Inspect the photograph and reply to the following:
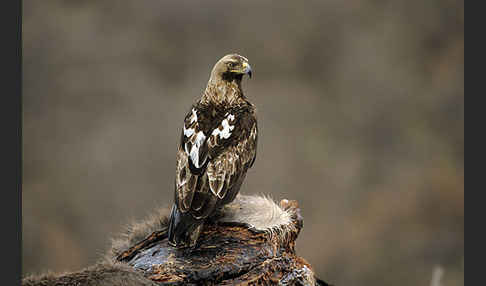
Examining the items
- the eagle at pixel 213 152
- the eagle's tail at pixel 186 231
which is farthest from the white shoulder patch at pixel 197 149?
the eagle's tail at pixel 186 231

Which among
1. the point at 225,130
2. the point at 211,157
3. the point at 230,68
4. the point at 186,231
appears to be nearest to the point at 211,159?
the point at 211,157

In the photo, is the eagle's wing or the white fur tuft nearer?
the eagle's wing

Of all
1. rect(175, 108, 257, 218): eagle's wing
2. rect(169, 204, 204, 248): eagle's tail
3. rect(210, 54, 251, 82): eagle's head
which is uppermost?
rect(210, 54, 251, 82): eagle's head

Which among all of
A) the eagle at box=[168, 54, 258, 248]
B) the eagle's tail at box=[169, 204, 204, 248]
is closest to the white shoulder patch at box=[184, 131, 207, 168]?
the eagle at box=[168, 54, 258, 248]

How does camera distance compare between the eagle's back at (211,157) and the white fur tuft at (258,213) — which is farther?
the white fur tuft at (258,213)

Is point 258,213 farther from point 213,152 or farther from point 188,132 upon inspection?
point 188,132

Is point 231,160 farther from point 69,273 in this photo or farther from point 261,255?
point 69,273

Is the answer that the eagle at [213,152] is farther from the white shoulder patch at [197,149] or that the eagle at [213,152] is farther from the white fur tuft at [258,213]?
the white fur tuft at [258,213]

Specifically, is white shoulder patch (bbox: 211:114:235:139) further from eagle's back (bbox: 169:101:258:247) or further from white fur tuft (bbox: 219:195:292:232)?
white fur tuft (bbox: 219:195:292:232)
